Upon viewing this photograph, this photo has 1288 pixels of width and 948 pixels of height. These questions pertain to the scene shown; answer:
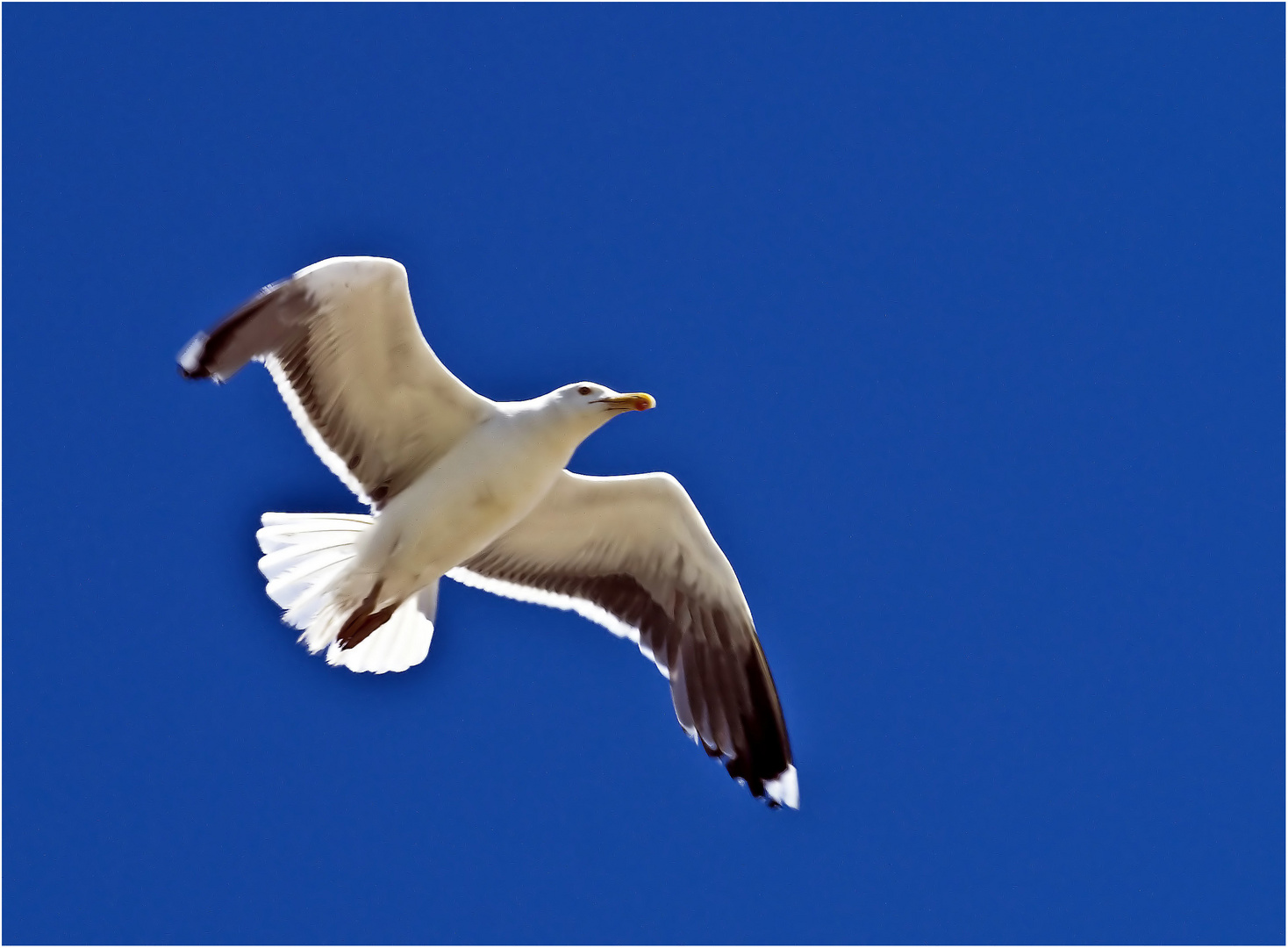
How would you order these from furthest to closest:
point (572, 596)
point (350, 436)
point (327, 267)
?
point (572, 596) → point (350, 436) → point (327, 267)

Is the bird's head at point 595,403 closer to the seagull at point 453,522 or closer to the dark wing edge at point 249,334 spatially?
the seagull at point 453,522

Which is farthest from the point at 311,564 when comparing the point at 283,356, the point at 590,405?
the point at 590,405

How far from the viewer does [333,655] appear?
7738 mm

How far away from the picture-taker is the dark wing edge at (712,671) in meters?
7.96

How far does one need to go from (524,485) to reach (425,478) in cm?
49

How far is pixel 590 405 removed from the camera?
7.19 metres

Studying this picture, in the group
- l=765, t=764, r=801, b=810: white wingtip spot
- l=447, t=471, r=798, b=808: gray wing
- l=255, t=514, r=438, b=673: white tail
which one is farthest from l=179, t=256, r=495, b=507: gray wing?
l=765, t=764, r=801, b=810: white wingtip spot

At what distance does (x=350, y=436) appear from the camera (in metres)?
7.60

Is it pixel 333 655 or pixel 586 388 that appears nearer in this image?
pixel 586 388

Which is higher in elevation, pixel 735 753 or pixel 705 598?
pixel 705 598

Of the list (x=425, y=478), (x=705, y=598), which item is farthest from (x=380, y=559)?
(x=705, y=598)

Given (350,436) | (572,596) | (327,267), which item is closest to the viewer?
(327,267)

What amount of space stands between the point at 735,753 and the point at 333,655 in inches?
73.4

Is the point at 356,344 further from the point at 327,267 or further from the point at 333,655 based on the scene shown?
the point at 333,655
